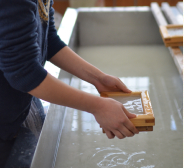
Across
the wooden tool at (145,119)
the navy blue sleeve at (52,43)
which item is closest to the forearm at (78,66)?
the navy blue sleeve at (52,43)

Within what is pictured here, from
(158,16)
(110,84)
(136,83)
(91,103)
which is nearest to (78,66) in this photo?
(110,84)

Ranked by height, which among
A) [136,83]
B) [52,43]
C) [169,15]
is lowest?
[136,83]

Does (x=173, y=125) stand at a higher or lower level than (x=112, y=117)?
lower

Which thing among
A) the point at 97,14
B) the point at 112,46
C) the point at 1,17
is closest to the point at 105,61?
the point at 112,46

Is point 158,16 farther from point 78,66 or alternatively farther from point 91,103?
point 91,103

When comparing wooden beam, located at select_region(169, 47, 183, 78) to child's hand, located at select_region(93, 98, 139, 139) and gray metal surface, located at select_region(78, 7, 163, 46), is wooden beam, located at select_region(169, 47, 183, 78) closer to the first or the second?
child's hand, located at select_region(93, 98, 139, 139)

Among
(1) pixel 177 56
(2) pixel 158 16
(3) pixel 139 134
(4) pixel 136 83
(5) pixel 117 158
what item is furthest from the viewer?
(2) pixel 158 16

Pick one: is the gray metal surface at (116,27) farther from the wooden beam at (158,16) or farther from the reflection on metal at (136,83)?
the reflection on metal at (136,83)

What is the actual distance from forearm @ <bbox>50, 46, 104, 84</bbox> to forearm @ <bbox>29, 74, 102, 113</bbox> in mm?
269

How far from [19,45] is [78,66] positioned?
418 millimetres

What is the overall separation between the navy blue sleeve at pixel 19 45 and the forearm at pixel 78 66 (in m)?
0.35

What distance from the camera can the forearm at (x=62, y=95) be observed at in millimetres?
758

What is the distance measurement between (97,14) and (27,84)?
1.96 m

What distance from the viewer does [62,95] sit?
2.58 feet
